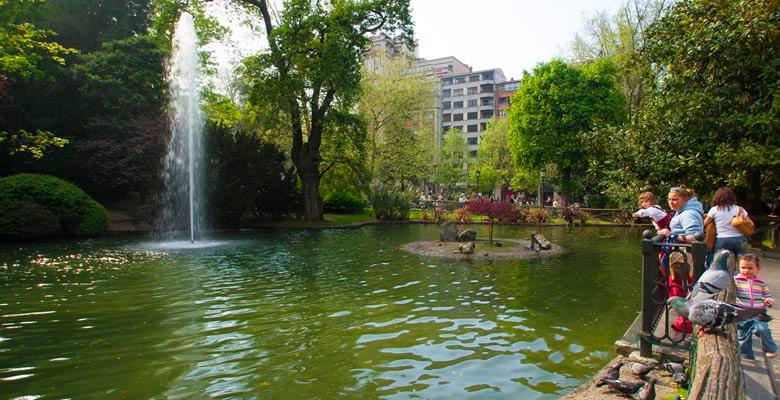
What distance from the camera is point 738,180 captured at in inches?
566

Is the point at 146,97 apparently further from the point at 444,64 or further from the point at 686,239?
the point at 444,64

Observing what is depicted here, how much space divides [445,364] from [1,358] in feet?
19.0

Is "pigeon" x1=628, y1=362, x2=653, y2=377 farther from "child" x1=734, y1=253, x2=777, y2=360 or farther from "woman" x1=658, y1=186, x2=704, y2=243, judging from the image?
"woman" x1=658, y1=186, x2=704, y2=243

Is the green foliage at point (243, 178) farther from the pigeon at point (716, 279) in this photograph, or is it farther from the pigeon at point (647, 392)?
the pigeon at point (716, 279)

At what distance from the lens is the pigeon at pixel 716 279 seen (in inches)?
157

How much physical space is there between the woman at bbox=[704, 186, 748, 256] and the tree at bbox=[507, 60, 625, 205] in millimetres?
33124

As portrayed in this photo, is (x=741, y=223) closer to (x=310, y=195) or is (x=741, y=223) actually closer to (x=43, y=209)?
(x=43, y=209)

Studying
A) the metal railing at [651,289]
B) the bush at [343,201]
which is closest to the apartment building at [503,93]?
the bush at [343,201]

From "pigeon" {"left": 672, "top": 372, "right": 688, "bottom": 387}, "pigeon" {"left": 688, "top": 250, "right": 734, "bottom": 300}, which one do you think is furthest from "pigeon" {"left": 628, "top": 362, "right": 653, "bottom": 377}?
"pigeon" {"left": 688, "top": 250, "right": 734, "bottom": 300}

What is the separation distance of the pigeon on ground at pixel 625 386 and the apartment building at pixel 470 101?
3727 inches

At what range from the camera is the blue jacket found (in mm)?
6289

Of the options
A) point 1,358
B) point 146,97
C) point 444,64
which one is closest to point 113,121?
point 146,97

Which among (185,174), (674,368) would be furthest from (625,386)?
(185,174)

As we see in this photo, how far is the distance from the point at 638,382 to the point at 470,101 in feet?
331
